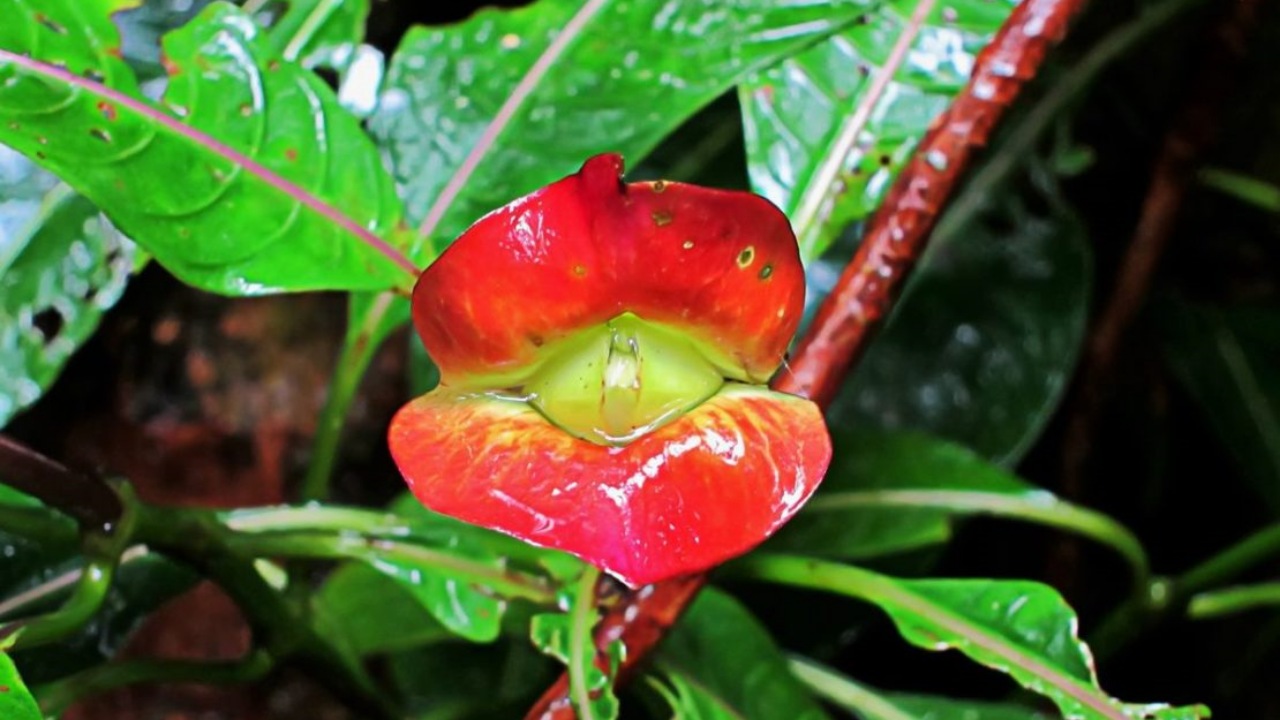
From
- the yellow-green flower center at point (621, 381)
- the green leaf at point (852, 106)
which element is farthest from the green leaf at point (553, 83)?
the yellow-green flower center at point (621, 381)

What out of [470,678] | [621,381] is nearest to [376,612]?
[470,678]

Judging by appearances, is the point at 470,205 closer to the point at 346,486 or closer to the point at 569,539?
the point at 569,539

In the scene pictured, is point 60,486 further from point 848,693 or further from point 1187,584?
point 1187,584

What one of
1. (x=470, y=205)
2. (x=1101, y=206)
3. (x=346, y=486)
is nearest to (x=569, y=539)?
(x=470, y=205)

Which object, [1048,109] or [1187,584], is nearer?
[1187,584]

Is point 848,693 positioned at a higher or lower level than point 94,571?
lower

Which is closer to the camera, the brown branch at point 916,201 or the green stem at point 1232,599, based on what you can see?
the brown branch at point 916,201

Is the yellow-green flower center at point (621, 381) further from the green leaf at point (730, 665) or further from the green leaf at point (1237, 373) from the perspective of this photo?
the green leaf at point (1237, 373)
